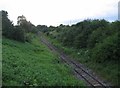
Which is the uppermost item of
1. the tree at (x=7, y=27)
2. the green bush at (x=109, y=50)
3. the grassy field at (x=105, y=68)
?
the tree at (x=7, y=27)

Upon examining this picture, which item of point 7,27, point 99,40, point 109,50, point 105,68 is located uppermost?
point 7,27

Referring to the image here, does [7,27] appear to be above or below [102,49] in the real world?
above

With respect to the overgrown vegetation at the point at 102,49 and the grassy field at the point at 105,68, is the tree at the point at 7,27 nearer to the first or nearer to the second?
the overgrown vegetation at the point at 102,49

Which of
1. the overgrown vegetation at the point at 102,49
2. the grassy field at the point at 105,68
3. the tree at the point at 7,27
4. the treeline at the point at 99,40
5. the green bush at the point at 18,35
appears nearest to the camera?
the grassy field at the point at 105,68

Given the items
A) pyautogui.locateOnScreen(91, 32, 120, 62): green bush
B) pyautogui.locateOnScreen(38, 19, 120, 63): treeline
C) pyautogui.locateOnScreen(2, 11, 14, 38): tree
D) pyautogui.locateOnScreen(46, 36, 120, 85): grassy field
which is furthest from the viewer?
pyautogui.locateOnScreen(2, 11, 14, 38): tree

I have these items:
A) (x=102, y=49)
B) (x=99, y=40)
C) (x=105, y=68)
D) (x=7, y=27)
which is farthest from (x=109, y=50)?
(x=7, y=27)

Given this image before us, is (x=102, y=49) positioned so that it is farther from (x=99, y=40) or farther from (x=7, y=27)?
(x=7, y=27)

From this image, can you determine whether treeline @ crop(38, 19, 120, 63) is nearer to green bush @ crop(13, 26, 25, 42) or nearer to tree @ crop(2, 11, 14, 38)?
green bush @ crop(13, 26, 25, 42)

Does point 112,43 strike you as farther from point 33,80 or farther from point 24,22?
point 24,22

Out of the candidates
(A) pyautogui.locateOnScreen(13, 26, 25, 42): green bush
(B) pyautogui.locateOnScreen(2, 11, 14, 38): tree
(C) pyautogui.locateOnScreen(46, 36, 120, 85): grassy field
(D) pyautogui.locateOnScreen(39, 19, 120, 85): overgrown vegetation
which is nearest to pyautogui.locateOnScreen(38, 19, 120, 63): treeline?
(D) pyautogui.locateOnScreen(39, 19, 120, 85): overgrown vegetation

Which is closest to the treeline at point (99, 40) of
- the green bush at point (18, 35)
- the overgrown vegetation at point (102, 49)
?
the overgrown vegetation at point (102, 49)

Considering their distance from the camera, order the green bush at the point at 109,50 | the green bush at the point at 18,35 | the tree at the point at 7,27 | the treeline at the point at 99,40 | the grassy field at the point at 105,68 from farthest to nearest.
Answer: the green bush at the point at 18,35, the tree at the point at 7,27, the treeline at the point at 99,40, the green bush at the point at 109,50, the grassy field at the point at 105,68

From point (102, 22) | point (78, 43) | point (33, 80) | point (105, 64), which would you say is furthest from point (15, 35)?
point (33, 80)

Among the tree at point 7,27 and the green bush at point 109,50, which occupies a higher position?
the tree at point 7,27
